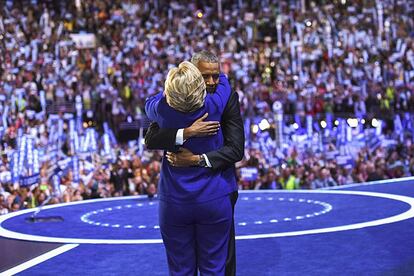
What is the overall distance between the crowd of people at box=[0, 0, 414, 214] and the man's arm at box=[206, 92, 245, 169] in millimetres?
8841

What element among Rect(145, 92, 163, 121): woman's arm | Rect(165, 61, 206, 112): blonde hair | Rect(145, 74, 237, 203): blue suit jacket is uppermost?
Rect(165, 61, 206, 112): blonde hair

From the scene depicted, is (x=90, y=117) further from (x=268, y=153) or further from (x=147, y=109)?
(x=147, y=109)

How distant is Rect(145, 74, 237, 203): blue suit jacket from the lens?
3.71m

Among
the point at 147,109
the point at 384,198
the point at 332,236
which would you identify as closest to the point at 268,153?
the point at 384,198

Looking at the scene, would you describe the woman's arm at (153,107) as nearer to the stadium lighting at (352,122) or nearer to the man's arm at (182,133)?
the man's arm at (182,133)

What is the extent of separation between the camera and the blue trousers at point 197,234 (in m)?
3.72

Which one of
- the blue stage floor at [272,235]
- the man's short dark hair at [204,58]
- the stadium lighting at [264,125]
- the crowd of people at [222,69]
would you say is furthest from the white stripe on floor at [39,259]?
the stadium lighting at [264,125]

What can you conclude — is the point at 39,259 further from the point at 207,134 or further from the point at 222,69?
the point at 222,69

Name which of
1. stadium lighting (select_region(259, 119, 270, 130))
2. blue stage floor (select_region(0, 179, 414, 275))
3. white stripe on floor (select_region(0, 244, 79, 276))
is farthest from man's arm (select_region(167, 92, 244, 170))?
stadium lighting (select_region(259, 119, 270, 130))

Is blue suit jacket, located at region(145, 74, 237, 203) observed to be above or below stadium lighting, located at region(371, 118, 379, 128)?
above

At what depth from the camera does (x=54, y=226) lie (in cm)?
829

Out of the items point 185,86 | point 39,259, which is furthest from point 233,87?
point 185,86

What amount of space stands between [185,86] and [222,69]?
636 inches

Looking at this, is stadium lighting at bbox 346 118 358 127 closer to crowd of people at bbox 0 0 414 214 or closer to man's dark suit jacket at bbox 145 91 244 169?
crowd of people at bbox 0 0 414 214
